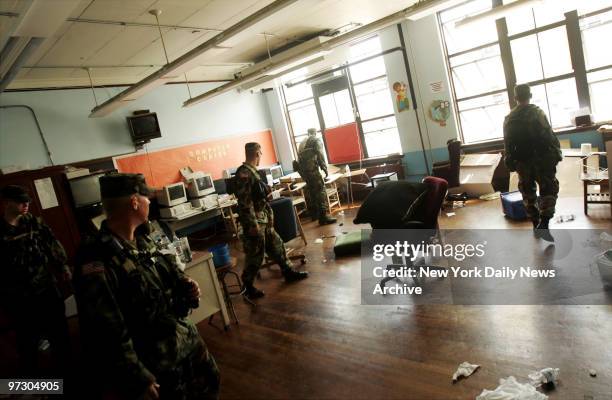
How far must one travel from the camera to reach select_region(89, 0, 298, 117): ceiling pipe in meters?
4.03

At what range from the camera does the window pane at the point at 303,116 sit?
949 cm

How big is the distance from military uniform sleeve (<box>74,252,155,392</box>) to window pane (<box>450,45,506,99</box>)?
24.0 feet

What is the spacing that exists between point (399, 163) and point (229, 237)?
3.78 m

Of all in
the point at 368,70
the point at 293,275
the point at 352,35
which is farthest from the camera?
the point at 368,70

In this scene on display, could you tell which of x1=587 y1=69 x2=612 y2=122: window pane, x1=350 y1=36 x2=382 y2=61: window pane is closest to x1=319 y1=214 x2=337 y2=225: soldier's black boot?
x1=350 y1=36 x2=382 y2=61: window pane

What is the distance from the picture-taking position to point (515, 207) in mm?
5148

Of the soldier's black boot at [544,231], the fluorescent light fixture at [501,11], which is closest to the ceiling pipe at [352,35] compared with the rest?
the fluorescent light fixture at [501,11]

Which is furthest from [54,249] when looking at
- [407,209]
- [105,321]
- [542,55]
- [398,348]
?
[542,55]

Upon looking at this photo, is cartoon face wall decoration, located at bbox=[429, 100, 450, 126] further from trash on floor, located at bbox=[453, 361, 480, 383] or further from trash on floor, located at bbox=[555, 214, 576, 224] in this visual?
trash on floor, located at bbox=[453, 361, 480, 383]

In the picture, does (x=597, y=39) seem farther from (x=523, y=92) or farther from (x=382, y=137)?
(x=382, y=137)

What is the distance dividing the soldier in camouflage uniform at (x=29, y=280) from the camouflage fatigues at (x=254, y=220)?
1751mm

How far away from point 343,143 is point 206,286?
594 cm

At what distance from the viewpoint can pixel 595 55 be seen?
6.20 m

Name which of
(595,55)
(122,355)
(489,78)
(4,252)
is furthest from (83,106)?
(595,55)
